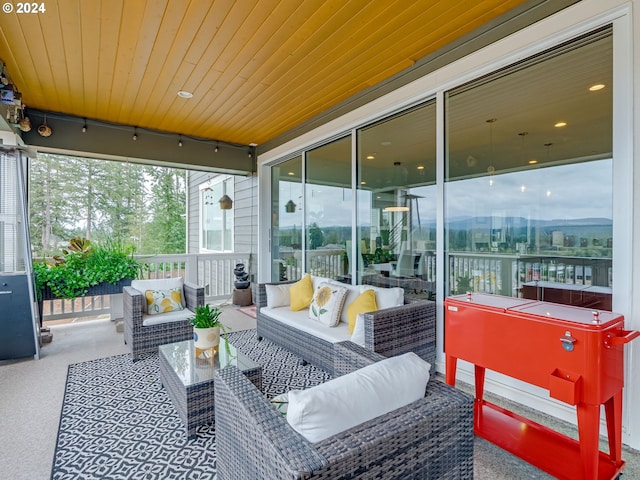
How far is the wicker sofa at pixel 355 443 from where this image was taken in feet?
3.15

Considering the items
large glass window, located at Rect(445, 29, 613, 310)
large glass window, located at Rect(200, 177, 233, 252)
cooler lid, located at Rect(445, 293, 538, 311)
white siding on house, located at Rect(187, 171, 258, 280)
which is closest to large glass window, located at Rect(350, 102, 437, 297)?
large glass window, located at Rect(445, 29, 613, 310)

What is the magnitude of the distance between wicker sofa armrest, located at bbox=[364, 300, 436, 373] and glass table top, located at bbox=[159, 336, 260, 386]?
0.89 meters

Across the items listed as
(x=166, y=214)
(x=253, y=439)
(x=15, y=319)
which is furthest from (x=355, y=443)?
(x=166, y=214)

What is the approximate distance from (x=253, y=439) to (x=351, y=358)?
73 centimetres

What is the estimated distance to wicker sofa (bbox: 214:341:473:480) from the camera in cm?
96

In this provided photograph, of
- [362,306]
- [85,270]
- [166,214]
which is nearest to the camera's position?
[362,306]

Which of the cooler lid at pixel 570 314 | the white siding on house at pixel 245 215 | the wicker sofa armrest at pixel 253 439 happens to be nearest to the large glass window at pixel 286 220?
the white siding on house at pixel 245 215

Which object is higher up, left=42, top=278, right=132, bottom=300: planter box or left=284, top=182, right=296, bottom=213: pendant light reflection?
left=284, top=182, right=296, bottom=213: pendant light reflection

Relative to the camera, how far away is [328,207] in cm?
468

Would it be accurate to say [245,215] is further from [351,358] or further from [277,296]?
[351,358]

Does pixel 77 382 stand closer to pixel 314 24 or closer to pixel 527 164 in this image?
pixel 314 24

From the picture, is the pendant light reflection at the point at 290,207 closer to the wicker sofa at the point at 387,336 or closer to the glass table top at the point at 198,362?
the wicker sofa at the point at 387,336

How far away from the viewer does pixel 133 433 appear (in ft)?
7.14

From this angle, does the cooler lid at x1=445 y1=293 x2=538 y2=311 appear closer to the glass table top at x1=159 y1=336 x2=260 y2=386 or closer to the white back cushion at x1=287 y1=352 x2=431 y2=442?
the white back cushion at x1=287 y1=352 x2=431 y2=442
